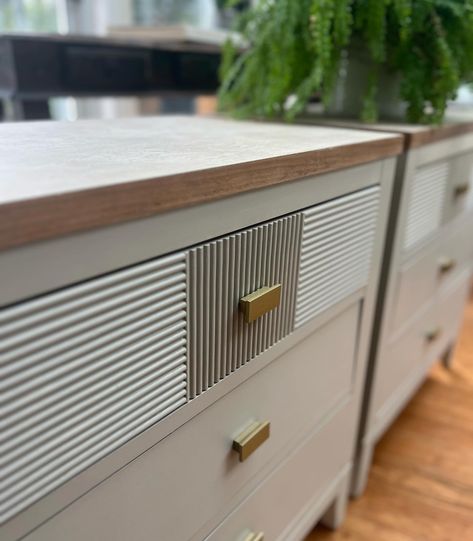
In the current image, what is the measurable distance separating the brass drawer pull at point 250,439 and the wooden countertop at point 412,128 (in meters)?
0.48

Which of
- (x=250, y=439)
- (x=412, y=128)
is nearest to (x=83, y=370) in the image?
(x=250, y=439)

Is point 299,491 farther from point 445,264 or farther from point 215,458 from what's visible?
point 445,264

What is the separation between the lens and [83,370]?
381 mm

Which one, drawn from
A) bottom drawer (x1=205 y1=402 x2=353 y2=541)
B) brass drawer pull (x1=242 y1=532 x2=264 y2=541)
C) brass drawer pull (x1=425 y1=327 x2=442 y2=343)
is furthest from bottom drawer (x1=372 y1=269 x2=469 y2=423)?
brass drawer pull (x1=242 y1=532 x2=264 y2=541)

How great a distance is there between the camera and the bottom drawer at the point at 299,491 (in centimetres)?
66

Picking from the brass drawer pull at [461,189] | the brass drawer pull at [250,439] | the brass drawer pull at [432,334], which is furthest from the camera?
the brass drawer pull at [432,334]

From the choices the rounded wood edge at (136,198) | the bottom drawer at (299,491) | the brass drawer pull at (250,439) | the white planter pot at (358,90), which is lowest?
the bottom drawer at (299,491)

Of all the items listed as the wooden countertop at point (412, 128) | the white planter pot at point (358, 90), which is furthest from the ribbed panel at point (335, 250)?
the white planter pot at point (358, 90)

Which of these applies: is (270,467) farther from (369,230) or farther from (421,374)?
(421,374)

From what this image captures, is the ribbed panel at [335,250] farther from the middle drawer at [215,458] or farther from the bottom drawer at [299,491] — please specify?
the bottom drawer at [299,491]

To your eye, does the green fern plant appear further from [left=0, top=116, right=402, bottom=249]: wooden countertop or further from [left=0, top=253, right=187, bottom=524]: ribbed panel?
[left=0, top=253, right=187, bottom=524]: ribbed panel

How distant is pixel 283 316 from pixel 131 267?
0.26m

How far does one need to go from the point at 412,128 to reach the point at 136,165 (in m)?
0.57

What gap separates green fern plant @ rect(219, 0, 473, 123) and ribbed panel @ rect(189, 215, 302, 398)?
1.25 feet
